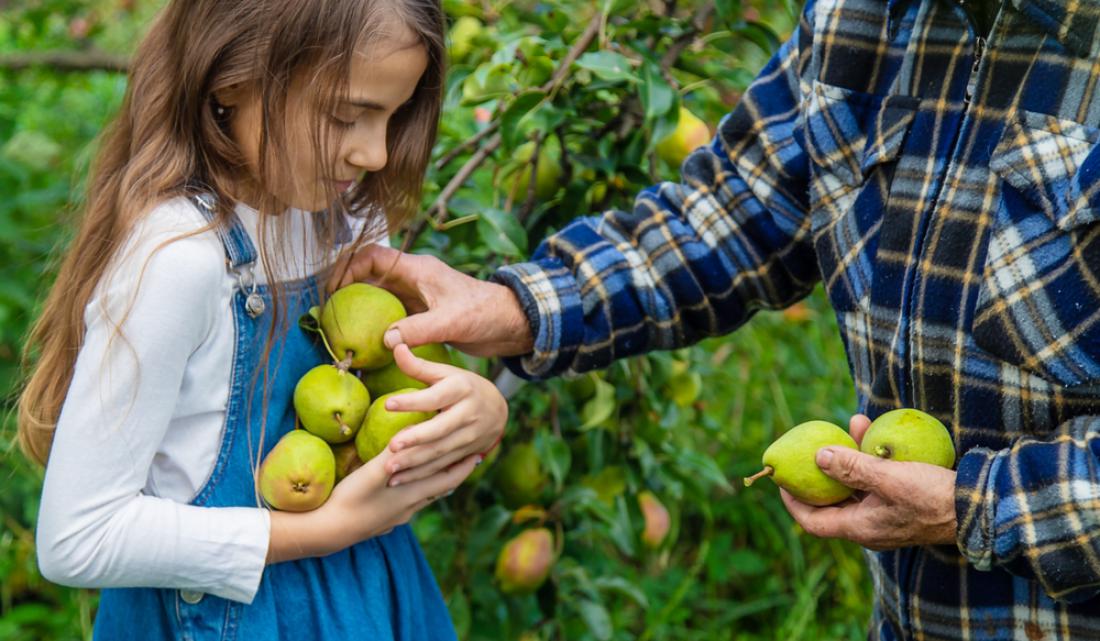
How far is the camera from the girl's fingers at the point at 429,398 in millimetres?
1214

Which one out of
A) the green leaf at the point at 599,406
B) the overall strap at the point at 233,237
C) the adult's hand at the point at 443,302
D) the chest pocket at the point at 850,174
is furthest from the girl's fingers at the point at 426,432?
the green leaf at the point at 599,406

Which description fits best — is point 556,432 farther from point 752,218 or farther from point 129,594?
point 129,594

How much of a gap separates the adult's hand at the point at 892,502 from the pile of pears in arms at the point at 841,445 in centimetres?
2

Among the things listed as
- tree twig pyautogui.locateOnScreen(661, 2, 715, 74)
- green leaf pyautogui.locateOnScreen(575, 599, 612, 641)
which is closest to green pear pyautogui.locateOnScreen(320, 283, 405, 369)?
tree twig pyautogui.locateOnScreen(661, 2, 715, 74)

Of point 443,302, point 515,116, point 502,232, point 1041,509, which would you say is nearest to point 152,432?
point 443,302

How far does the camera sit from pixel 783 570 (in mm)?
3037

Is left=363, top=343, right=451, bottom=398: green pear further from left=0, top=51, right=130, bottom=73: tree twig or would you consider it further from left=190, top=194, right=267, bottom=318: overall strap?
left=0, top=51, right=130, bottom=73: tree twig

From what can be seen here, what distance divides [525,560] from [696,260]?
1.94 ft

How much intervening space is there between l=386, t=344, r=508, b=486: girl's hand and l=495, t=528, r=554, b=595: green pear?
1.77 feet

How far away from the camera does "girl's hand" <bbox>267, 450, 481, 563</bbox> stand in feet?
3.96

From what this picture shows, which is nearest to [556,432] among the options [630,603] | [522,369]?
[522,369]

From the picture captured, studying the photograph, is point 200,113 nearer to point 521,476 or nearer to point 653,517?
point 521,476

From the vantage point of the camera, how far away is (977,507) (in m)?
1.13

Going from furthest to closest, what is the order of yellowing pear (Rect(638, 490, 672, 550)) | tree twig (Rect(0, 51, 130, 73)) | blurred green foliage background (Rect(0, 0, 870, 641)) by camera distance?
tree twig (Rect(0, 51, 130, 73)) < yellowing pear (Rect(638, 490, 672, 550)) < blurred green foliage background (Rect(0, 0, 870, 641))
